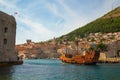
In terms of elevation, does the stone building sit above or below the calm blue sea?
above

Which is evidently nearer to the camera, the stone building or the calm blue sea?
the calm blue sea

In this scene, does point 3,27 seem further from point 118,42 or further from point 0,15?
point 118,42

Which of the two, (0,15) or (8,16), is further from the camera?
(8,16)

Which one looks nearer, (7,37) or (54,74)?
(54,74)

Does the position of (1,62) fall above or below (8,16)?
below

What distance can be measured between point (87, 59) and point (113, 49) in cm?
5005

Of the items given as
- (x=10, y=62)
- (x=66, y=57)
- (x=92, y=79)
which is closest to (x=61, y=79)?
(x=92, y=79)

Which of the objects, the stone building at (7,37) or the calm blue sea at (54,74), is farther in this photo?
the stone building at (7,37)

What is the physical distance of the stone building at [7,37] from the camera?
162 ft

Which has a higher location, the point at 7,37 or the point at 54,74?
the point at 7,37

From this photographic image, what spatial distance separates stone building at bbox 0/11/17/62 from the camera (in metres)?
49.5

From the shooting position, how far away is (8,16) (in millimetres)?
53094

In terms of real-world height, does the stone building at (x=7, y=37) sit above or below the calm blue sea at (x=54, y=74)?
above

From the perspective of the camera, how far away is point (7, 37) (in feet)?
169
